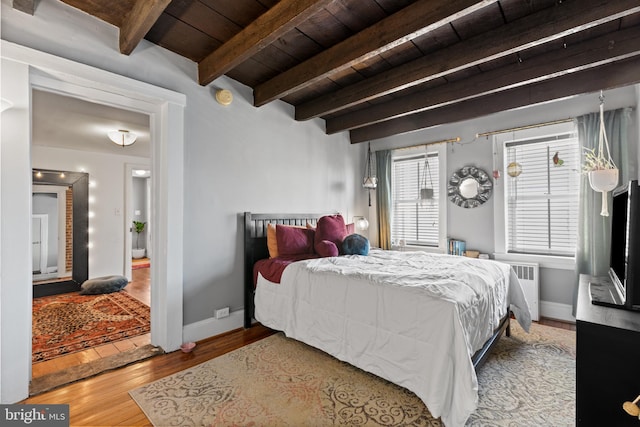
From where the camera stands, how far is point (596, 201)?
2.91m

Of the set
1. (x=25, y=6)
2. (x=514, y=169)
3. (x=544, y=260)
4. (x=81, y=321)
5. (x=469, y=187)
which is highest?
(x=25, y=6)

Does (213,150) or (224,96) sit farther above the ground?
(224,96)

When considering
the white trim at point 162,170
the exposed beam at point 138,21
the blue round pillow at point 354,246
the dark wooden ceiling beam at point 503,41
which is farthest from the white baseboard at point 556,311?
the exposed beam at point 138,21

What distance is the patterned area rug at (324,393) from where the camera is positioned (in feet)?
5.56

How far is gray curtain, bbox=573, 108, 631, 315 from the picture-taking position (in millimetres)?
2824

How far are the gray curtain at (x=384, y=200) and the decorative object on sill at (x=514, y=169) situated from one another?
160 cm

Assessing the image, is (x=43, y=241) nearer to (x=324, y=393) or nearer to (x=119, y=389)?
(x=119, y=389)

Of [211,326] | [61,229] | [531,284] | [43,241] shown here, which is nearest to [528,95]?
[531,284]

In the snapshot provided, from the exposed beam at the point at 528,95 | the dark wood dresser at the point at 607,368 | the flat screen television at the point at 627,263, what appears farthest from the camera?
the exposed beam at the point at 528,95

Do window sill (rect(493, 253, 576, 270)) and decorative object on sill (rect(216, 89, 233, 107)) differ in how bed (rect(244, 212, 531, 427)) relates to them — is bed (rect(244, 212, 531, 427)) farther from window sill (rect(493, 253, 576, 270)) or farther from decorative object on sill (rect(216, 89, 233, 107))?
decorative object on sill (rect(216, 89, 233, 107))

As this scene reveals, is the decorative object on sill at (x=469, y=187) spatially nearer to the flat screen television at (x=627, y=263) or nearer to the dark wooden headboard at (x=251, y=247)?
the flat screen television at (x=627, y=263)

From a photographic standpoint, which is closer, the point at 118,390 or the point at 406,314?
the point at 406,314

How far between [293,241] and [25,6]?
8.46ft

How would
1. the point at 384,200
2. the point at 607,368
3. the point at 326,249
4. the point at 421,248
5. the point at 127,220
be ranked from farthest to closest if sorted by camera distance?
the point at 127,220 → the point at 384,200 → the point at 421,248 → the point at 326,249 → the point at 607,368
